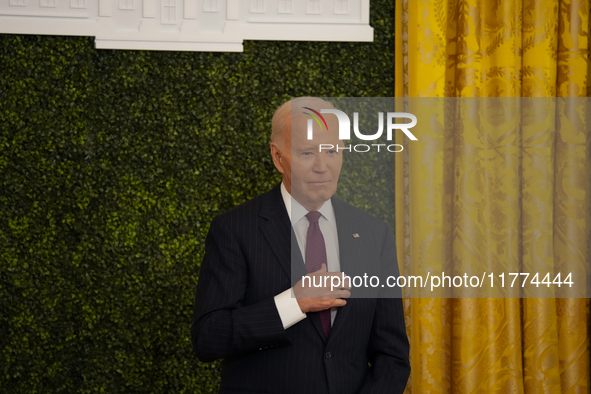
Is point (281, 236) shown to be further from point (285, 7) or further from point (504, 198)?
point (285, 7)

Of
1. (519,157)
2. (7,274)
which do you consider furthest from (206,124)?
(519,157)

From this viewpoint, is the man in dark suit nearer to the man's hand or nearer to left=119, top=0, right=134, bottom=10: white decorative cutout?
the man's hand

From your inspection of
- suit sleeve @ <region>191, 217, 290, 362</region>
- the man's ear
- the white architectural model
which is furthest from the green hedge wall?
suit sleeve @ <region>191, 217, 290, 362</region>

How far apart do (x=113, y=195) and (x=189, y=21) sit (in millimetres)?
942

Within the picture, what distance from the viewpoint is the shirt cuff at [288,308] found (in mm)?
1377

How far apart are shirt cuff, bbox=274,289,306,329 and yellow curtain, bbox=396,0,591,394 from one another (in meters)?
1.05

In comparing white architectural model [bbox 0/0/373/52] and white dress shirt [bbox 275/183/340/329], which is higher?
white architectural model [bbox 0/0/373/52]

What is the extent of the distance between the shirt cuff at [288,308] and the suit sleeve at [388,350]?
0.30 m

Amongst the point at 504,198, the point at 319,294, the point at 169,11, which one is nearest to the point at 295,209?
the point at 319,294

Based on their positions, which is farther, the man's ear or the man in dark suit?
the man's ear

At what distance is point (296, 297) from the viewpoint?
1.38 metres

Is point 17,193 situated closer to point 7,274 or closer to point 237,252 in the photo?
point 7,274

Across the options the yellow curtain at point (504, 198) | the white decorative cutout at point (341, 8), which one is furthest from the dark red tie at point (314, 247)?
the white decorative cutout at point (341, 8)

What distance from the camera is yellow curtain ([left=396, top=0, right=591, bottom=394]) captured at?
2.19 meters
